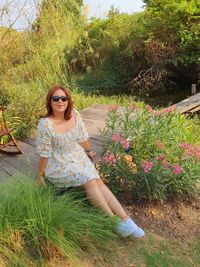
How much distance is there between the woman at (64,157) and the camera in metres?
2.88

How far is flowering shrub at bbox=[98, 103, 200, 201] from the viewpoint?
10.5ft

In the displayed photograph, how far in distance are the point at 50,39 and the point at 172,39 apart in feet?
22.9

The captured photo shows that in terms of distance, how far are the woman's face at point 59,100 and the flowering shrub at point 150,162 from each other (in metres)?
0.63

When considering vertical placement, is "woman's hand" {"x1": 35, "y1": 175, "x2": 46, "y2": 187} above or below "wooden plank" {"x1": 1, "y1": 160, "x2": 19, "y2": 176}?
above

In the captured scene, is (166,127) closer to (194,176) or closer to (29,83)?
(194,176)

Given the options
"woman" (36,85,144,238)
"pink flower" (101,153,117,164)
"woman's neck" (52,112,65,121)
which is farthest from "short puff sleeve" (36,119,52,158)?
"pink flower" (101,153,117,164)

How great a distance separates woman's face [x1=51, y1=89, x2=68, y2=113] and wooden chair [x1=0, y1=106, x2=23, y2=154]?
60.1 inches

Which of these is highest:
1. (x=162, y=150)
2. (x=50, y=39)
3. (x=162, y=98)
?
(x=50, y=39)

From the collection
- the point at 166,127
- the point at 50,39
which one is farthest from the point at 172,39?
the point at 166,127

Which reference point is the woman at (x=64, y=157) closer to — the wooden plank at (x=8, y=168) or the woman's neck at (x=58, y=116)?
the woman's neck at (x=58, y=116)

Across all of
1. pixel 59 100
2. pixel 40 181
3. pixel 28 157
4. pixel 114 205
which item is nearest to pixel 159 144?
pixel 114 205

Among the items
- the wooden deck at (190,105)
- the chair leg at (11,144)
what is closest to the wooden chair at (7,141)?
the chair leg at (11,144)

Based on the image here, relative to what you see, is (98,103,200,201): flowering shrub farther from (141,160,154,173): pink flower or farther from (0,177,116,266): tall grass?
(0,177,116,266): tall grass

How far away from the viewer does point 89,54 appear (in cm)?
1302
